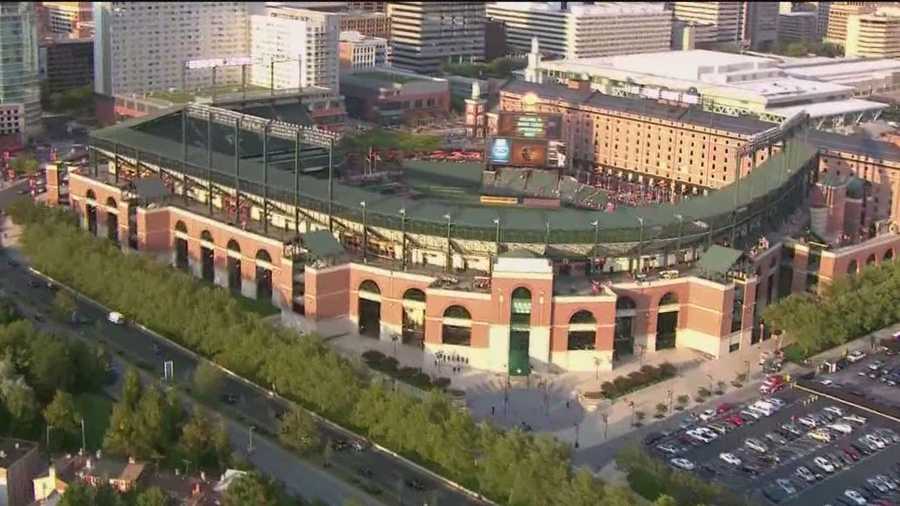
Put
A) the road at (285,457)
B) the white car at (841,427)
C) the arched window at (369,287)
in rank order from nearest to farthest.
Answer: the road at (285,457) → the white car at (841,427) → the arched window at (369,287)

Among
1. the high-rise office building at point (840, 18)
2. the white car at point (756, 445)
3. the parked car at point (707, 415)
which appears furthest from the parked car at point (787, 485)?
the high-rise office building at point (840, 18)

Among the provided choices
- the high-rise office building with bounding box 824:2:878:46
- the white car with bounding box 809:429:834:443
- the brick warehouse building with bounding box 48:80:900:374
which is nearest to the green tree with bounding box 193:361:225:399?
the brick warehouse building with bounding box 48:80:900:374

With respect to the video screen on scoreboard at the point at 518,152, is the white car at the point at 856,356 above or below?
below

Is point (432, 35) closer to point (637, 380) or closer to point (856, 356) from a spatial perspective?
point (856, 356)

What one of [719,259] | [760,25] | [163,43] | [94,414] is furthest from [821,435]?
[760,25]

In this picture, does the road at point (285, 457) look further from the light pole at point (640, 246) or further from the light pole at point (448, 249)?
the light pole at point (640, 246)

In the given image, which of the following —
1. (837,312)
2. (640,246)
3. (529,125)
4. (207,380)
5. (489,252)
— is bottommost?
(207,380)
